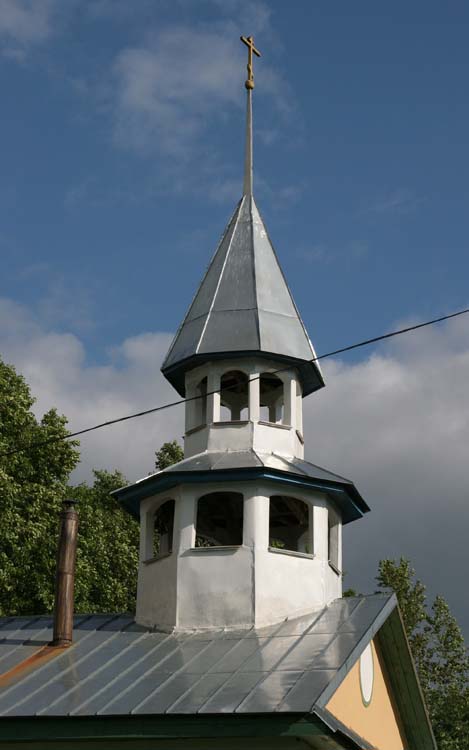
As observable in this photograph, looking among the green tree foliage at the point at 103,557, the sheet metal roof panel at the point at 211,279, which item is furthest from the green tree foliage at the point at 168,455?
the sheet metal roof panel at the point at 211,279

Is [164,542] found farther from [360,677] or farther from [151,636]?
[360,677]

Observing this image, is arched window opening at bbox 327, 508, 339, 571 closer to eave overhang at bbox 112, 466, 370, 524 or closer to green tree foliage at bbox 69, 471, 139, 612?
eave overhang at bbox 112, 466, 370, 524

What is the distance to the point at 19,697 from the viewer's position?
1450 cm

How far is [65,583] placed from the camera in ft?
54.4

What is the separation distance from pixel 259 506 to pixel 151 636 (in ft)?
8.56

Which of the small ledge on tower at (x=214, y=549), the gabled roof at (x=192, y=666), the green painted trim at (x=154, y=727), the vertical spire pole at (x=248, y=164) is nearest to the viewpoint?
the green painted trim at (x=154, y=727)

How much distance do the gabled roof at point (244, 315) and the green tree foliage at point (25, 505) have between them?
9.76 meters

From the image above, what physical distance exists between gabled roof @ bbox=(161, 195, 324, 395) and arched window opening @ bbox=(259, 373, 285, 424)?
0.49 meters

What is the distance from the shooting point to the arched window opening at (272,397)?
773 inches

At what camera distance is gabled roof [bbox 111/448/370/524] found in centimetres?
1709

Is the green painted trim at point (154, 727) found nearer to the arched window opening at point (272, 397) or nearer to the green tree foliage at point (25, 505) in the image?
the arched window opening at point (272, 397)

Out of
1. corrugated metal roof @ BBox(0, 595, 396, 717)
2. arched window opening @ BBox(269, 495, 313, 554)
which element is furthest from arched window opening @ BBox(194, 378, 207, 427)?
corrugated metal roof @ BBox(0, 595, 396, 717)

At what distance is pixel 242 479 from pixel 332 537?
2.25 metres

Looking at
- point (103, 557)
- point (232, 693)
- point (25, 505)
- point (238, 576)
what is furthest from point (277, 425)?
point (103, 557)
